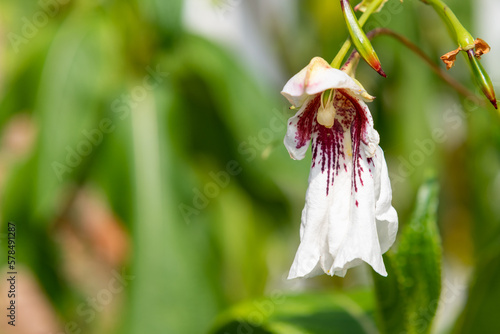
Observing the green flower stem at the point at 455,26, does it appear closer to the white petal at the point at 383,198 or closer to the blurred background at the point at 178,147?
the white petal at the point at 383,198

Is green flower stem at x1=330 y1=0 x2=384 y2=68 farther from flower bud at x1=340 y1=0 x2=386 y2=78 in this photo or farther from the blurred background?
the blurred background

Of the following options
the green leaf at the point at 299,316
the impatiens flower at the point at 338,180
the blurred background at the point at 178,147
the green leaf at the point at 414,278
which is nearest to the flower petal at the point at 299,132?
the impatiens flower at the point at 338,180

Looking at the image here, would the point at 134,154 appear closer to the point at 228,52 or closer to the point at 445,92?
the point at 228,52

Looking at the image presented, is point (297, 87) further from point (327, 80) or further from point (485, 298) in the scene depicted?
point (485, 298)

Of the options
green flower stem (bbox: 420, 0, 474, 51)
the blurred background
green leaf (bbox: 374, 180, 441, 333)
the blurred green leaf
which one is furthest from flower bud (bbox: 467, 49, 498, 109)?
the blurred background

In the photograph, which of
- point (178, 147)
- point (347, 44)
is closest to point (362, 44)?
point (347, 44)

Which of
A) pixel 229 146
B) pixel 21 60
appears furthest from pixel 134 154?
pixel 21 60
